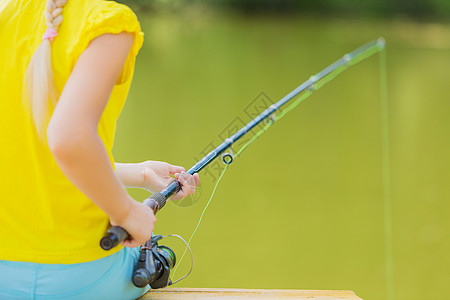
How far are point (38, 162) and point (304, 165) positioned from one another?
13.8ft

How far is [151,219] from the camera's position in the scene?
36.5 inches

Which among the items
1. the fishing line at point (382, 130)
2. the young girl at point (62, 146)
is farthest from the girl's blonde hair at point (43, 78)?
the fishing line at point (382, 130)

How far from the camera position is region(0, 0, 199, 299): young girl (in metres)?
0.81

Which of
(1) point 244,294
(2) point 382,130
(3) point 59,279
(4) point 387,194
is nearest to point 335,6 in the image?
(2) point 382,130

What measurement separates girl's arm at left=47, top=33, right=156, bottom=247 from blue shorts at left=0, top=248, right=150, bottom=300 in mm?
150

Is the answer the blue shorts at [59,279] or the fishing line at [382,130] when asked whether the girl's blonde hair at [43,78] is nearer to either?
the blue shorts at [59,279]

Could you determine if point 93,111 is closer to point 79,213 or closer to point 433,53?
point 79,213

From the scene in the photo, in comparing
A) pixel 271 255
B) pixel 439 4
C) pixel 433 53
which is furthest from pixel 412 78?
pixel 439 4

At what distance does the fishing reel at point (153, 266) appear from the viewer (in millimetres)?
1070

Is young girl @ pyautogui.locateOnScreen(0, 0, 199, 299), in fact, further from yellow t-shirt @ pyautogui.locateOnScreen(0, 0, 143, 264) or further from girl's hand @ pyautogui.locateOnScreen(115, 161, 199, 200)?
girl's hand @ pyautogui.locateOnScreen(115, 161, 199, 200)

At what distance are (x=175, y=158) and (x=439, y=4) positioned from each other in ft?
52.1

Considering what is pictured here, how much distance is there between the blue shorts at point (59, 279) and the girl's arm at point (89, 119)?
15 cm

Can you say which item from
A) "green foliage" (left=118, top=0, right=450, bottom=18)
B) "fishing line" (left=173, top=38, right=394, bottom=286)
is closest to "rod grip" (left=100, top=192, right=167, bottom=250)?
"fishing line" (left=173, top=38, right=394, bottom=286)

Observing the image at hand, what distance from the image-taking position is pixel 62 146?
0.80 metres
